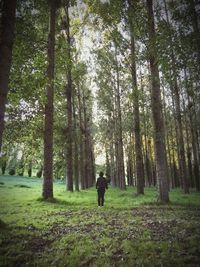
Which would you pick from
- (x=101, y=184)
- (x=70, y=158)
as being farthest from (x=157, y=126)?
(x=70, y=158)

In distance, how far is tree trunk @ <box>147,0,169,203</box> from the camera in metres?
14.0

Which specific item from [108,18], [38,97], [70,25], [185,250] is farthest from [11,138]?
[70,25]

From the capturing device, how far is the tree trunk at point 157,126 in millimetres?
14031

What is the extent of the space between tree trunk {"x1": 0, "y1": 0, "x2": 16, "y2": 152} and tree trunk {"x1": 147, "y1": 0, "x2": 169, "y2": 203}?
26.7 ft

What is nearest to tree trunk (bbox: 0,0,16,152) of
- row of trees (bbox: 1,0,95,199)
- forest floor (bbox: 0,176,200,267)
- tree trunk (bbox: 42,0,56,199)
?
row of trees (bbox: 1,0,95,199)

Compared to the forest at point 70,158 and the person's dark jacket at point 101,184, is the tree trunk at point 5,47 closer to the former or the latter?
the forest at point 70,158

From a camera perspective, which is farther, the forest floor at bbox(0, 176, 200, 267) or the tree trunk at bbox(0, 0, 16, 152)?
the tree trunk at bbox(0, 0, 16, 152)

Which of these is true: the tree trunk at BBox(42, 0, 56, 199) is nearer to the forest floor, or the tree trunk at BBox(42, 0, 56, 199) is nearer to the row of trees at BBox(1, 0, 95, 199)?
the row of trees at BBox(1, 0, 95, 199)

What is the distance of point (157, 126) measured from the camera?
47.9ft

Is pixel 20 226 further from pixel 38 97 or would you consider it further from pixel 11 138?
pixel 11 138

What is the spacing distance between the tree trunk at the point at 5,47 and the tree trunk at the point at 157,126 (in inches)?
320

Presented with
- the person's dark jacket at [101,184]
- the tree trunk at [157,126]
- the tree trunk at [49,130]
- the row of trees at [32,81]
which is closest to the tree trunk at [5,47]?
the row of trees at [32,81]

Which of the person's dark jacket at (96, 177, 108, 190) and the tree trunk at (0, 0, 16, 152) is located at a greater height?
the tree trunk at (0, 0, 16, 152)

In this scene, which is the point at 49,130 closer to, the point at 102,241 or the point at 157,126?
the point at 157,126
